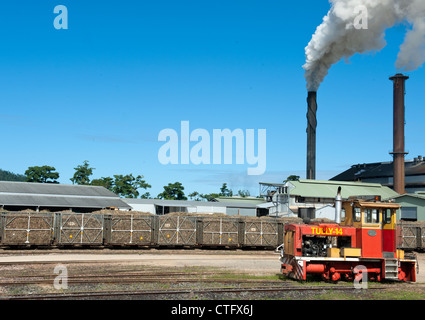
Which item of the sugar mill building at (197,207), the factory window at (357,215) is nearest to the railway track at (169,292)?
the factory window at (357,215)

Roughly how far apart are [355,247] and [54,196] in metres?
42.6

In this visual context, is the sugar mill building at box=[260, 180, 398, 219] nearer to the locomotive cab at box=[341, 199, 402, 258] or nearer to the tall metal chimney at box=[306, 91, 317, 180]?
the tall metal chimney at box=[306, 91, 317, 180]

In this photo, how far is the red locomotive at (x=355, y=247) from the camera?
17344 millimetres

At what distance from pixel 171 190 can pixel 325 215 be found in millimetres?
41625

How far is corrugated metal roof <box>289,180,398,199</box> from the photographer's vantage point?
212ft

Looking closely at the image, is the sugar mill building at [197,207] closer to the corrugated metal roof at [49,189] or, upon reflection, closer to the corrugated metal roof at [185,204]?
the corrugated metal roof at [185,204]

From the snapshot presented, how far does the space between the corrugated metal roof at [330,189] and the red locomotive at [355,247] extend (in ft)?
147

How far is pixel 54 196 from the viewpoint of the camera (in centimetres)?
5297

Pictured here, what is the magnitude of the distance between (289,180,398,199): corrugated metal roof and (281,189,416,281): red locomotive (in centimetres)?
4490

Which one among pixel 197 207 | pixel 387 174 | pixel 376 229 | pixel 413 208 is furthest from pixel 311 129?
pixel 376 229

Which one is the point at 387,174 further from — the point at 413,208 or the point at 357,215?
the point at 357,215
